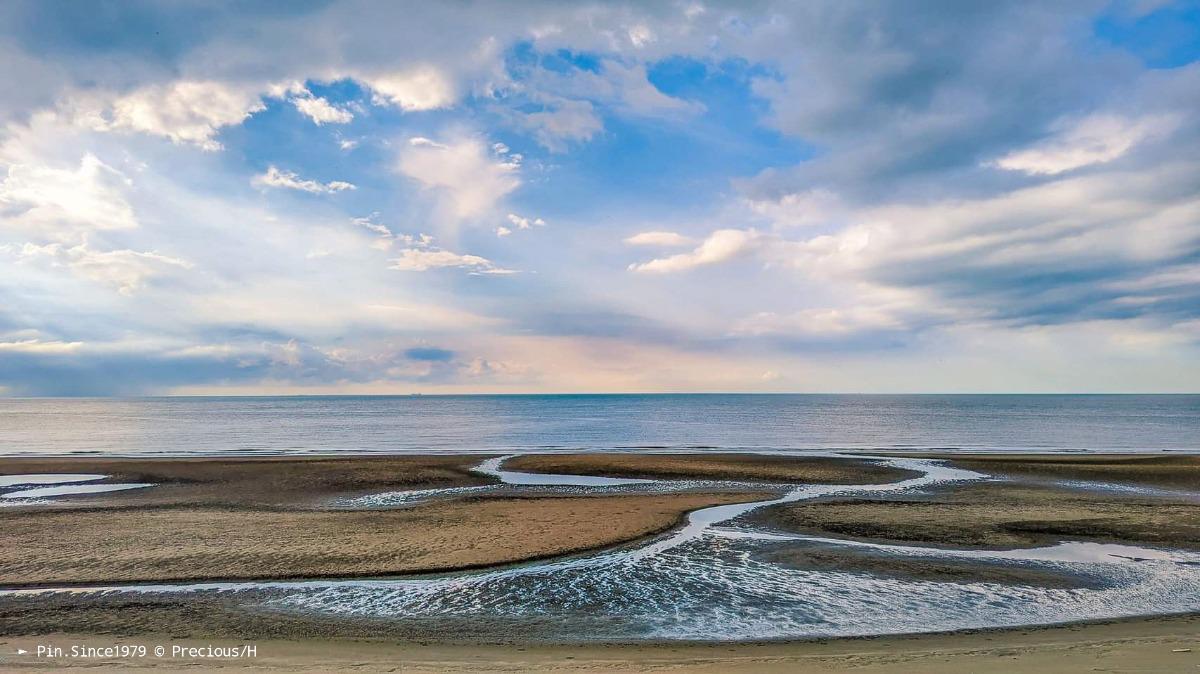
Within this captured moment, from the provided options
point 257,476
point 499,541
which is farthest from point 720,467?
point 257,476

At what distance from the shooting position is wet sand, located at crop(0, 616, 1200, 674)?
1121cm

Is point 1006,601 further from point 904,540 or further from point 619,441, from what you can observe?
point 619,441

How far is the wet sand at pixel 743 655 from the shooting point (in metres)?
11.2

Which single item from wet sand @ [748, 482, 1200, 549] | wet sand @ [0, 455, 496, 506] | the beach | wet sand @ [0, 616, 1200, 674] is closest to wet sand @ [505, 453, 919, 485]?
the beach

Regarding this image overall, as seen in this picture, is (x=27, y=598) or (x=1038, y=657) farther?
(x=27, y=598)

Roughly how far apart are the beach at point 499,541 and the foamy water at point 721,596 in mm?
510

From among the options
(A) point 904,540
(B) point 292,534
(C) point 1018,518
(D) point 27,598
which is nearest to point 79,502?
(B) point 292,534

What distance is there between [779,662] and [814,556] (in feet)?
28.3

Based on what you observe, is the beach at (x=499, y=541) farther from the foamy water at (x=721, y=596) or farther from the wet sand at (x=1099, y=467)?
the foamy water at (x=721, y=596)

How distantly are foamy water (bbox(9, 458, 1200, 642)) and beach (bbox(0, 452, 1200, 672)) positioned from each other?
1.67 ft

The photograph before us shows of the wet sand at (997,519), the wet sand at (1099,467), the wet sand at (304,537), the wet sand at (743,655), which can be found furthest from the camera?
the wet sand at (1099,467)

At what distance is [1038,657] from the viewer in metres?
11.5

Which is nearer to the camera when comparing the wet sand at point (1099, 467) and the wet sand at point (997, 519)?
the wet sand at point (997, 519)

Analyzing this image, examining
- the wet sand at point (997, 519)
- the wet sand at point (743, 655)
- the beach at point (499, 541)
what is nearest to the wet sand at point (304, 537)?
the beach at point (499, 541)
